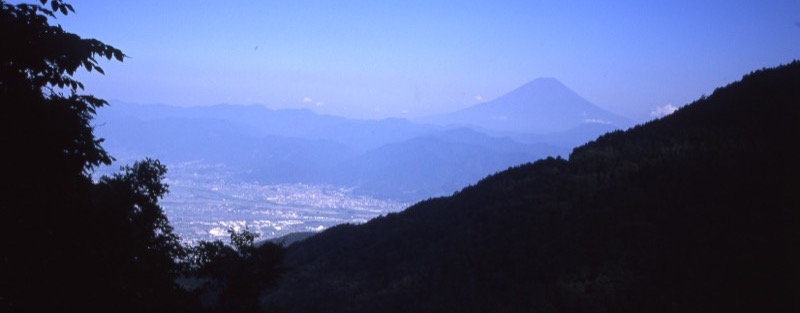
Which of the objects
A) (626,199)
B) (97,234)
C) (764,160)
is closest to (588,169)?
(626,199)

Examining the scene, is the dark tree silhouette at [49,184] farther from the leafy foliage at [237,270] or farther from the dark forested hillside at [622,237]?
the dark forested hillside at [622,237]

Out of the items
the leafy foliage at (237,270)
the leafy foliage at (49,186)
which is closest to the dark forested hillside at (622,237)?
the leafy foliage at (237,270)

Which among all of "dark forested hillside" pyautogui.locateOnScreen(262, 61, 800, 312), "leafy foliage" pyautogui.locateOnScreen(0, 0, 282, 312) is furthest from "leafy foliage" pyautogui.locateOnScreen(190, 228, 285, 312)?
"dark forested hillside" pyautogui.locateOnScreen(262, 61, 800, 312)

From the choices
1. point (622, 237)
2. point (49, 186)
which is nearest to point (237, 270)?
point (49, 186)

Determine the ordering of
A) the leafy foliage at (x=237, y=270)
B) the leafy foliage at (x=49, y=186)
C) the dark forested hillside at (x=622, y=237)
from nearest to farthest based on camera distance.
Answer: the leafy foliage at (x=49, y=186), the leafy foliage at (x=237, y=270), the dark forested hillside at (x=622, y=237)

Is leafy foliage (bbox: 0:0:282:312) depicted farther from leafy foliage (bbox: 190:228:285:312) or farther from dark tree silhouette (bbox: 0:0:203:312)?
leafy foliage (bbox: 190:228:285:312)

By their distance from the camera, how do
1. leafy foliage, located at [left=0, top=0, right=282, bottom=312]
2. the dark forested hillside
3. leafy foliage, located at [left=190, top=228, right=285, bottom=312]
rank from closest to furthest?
leafy foliage, located at [left=0, top=0, right=282, bottom=312] < leafy foliage, located at [left=190, top=228, right=285, bottom=312] < the dark forested hillside

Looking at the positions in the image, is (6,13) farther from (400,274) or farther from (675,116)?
(675,116)

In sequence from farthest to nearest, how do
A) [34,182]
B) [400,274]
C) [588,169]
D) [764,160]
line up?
1. [588,169]
2. [400,274]
3. [764,160]
4. [34,182]
